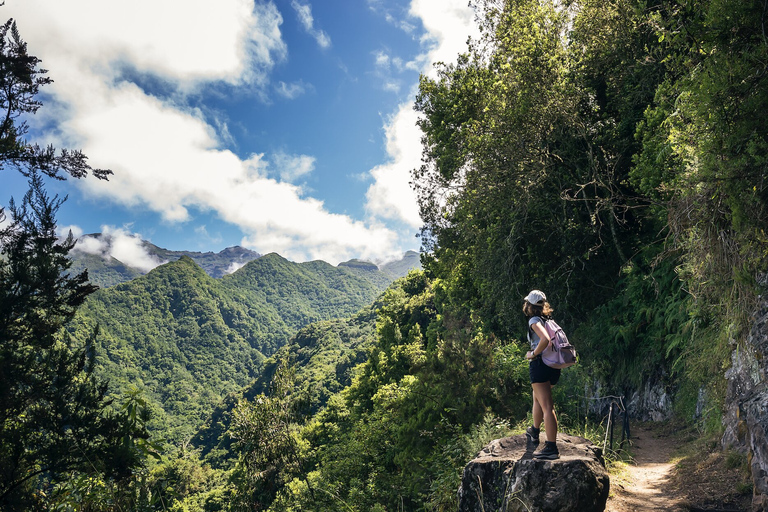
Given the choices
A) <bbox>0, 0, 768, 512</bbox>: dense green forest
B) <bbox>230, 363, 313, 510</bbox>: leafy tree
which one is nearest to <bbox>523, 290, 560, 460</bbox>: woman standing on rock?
<bbox>0, 0, 768, 512</bbox>: dense green forest

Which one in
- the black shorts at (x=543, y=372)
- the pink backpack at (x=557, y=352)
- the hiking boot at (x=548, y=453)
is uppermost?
the pink backpack at (x=557, y=352)

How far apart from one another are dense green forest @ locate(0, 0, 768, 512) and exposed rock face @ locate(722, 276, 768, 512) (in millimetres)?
277

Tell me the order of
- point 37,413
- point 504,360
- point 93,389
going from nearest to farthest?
point 37,413 → point 504,360 → point 93,389

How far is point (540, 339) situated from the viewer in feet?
13.3

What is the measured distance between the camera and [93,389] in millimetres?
10438

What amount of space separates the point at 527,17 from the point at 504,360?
10.8 meters

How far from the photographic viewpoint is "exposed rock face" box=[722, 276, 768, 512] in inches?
135

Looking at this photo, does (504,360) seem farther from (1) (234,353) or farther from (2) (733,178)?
(1) (234,353)

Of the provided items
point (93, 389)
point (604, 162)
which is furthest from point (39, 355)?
point (604, 162)

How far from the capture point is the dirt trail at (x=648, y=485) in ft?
14.7

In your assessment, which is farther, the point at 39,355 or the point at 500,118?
the point at 500,118

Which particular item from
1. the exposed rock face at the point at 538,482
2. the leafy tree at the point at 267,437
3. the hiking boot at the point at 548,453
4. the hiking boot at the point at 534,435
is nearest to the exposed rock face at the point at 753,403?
the exposed rock face at the point at 538,482

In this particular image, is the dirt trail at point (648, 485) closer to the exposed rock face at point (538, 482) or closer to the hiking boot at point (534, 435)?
the exposed rock face at point (538, 482)

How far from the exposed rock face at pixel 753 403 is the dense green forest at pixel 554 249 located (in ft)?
0.91
